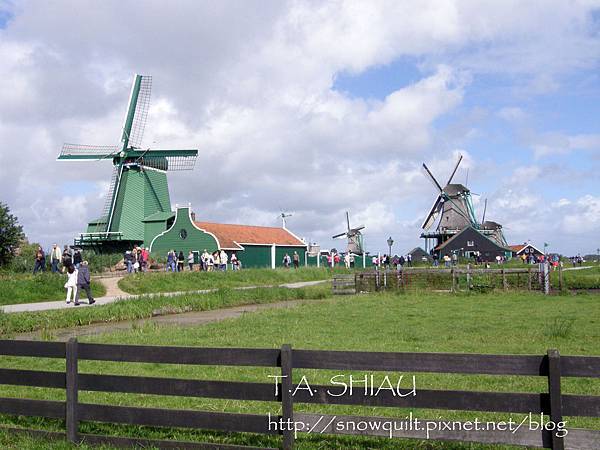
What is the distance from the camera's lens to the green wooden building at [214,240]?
164 feet

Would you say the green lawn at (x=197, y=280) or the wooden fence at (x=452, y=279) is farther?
the green lawn at (x=197, y=280)

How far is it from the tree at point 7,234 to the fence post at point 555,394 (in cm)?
3144

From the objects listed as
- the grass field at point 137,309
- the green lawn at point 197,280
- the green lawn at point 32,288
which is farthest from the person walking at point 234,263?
the green lawn at point 32,288

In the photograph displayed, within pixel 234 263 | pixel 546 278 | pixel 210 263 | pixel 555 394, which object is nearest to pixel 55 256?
pixel 210 263

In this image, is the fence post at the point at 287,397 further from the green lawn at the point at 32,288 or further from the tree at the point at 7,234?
the tree at the point at 7,234

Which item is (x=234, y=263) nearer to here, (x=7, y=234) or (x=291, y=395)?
(x=7, y=234)

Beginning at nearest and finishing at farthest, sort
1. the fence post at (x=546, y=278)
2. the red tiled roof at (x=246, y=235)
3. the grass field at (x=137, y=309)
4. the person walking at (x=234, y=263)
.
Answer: the grass field at (x=137, y=309), the fence post at (x=546, y=278), the person walking at (x=234, y=263), the red tiled roof at (x=246, y=235)

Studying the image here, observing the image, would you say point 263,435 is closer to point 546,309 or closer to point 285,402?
point 285,402

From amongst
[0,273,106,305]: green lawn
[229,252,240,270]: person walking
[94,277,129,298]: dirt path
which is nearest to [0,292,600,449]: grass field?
[0,273,106,305]: green lawn

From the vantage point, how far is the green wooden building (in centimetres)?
4994

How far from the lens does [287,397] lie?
5.34m

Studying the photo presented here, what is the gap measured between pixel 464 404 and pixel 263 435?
1961mm

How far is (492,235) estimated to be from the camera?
83375mm

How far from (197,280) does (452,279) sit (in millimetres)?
12324
